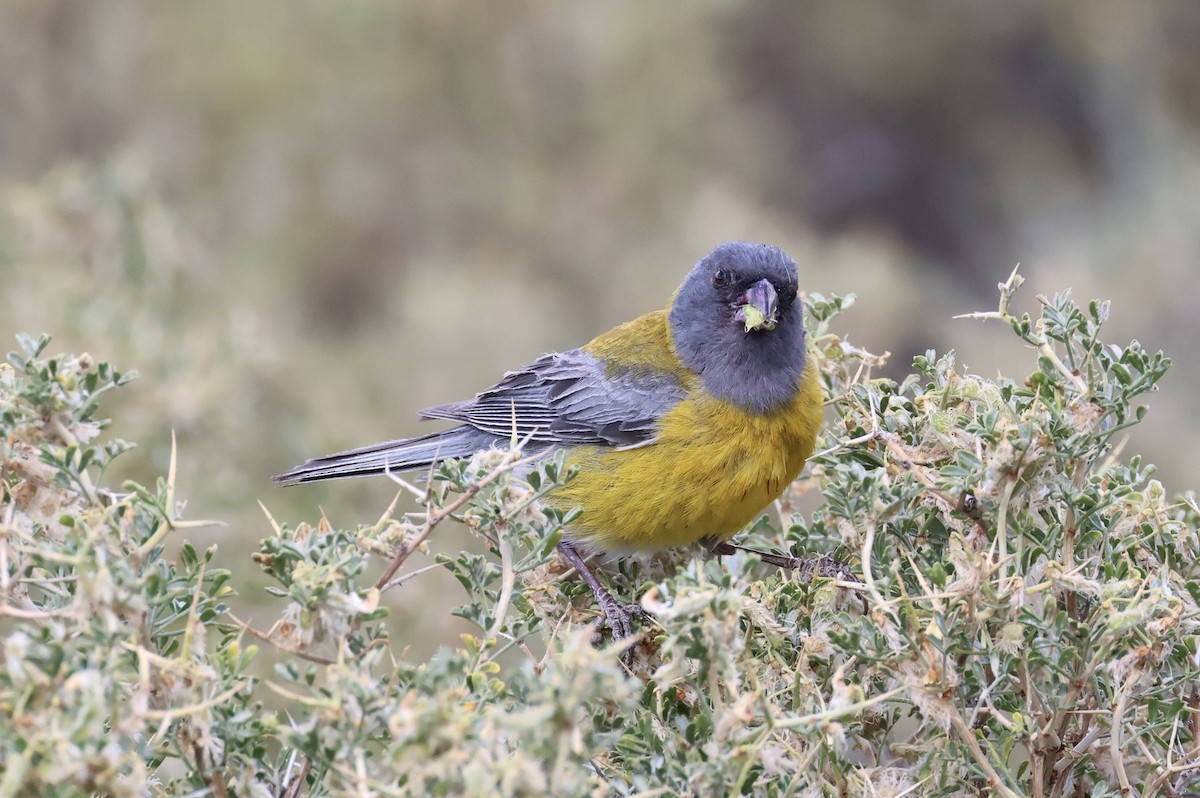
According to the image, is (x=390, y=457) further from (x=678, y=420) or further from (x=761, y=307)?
(x=761, y=307)

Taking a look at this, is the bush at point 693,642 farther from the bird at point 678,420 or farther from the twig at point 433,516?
the bird at point 678,420

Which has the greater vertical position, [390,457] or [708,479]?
[390,457]

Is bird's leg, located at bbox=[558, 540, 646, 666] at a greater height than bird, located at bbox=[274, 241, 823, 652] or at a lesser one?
lesser

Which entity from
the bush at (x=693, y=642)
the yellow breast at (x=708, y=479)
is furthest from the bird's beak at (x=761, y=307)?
the bush at (x=693, y=642)

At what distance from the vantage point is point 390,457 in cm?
411

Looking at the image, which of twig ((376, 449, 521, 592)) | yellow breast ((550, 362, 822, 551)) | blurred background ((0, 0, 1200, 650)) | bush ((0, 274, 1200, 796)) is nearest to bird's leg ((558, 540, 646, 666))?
yellow breast ((550, 362, 822, 551))

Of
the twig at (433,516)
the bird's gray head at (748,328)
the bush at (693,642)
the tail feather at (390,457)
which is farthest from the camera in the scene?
the tail feather at (390,457)

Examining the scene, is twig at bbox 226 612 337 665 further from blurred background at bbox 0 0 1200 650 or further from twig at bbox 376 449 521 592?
blurred background at bbox 0 0 1200 650

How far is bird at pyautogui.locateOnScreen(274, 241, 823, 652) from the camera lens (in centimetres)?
341

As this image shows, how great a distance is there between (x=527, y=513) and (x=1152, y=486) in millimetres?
Answer: 1136

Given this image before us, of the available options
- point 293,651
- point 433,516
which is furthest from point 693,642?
point 293,651

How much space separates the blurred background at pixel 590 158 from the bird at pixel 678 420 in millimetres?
2118

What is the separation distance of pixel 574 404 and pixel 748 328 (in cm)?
76

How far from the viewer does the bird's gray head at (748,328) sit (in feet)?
11.7
